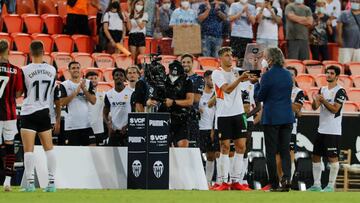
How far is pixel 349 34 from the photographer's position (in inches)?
1287

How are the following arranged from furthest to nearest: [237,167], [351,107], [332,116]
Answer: [351,107], [332,116], [237,167]

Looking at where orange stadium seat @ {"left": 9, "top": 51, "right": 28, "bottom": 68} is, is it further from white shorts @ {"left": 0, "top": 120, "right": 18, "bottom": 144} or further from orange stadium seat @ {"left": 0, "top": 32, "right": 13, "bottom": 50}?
white shorts @ {"left": 0, "top": 120, "right": 18, "bottom": 144}

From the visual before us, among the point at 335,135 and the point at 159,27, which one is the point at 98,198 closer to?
the point at 335,135

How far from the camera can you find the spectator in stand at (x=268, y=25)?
102 ft

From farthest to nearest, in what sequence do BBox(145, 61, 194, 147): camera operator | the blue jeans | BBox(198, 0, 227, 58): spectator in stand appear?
the blue jeans < BBox(198, 0, 227, 58): spectator in stand < BBox(145, 61, 194, 147): camera operator

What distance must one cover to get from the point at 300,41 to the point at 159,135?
10.6 m

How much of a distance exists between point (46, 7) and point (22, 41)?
6.97 feet

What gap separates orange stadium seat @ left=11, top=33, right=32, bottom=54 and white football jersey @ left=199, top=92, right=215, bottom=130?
5534 mm

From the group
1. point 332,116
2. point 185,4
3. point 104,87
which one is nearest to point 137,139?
point 332,116

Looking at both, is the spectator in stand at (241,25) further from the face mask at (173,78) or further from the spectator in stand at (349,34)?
the face mask at (173,78)

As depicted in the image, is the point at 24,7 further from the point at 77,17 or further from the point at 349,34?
the point at 349,34

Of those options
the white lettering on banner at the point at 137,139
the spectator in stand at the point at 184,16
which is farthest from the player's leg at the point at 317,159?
the spectator in stand at the point at 184,16

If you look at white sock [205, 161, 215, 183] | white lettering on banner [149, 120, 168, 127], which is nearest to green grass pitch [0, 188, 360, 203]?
white lettering on banner [149, 120, 168, 127]

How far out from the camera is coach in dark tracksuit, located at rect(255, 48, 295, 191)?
20.4 meters
